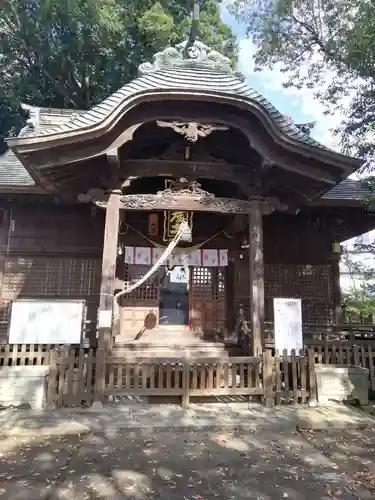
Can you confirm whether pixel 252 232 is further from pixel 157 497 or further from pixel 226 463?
pixel 157 497

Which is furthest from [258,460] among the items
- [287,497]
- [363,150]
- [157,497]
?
[363,150]

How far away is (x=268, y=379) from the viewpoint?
6.50m

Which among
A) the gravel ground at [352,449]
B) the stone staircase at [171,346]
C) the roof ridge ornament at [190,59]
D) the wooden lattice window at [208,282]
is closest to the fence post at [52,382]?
the stone staircase at [171,346]

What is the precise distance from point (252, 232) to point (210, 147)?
217cm

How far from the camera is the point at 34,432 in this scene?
16.7ft

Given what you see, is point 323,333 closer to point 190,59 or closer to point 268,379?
point 268,379

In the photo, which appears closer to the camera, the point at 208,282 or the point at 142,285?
the point at 142,285

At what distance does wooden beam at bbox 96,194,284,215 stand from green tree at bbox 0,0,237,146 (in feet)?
43.8

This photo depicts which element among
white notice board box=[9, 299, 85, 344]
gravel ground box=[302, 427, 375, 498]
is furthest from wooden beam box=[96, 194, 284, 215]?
gravel ground box=[302, 427, 375, 498]

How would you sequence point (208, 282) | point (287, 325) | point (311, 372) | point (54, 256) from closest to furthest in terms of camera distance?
point (311, 372), point (287, 325), point (54, 256), point (208, 282)

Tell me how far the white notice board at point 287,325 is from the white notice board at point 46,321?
157 inches

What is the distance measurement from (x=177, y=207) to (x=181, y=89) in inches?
86.9

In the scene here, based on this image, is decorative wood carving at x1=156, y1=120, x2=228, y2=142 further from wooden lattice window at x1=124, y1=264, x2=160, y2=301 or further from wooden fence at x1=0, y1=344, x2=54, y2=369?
wooden fence at x1=0, y1=344, x2=54, y2=369

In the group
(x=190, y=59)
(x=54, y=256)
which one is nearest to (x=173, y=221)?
(x=54, y=256)
